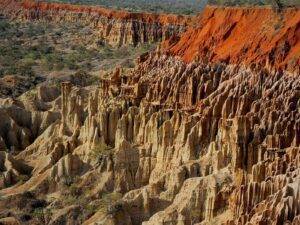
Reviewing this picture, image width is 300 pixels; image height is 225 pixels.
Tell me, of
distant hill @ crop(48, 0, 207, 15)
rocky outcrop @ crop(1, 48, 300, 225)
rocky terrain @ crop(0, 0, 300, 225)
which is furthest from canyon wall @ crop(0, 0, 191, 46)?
rocky outcrop @ crop(1, 48, 300, 225)

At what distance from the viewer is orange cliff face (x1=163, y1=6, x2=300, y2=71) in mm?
31609

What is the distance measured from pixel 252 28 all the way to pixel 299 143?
426 inches

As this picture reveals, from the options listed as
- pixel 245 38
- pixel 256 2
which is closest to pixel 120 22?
pixel 256 2

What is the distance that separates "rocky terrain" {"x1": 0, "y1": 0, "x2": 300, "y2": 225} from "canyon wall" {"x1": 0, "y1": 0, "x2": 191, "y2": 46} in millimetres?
29795

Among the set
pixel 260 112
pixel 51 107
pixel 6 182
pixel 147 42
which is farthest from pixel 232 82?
pixel 147 42

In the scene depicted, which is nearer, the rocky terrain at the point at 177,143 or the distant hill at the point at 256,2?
the rocky terrain at the point at 177,143

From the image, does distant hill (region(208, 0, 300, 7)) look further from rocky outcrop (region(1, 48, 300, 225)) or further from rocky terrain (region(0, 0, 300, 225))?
rocky outcrop (region(1, 48, 300, 225))

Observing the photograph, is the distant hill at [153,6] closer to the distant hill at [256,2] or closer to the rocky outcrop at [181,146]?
the distant hill at [256,2]

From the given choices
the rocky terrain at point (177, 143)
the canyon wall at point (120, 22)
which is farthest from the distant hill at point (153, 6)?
the rocky terrain at point (177, 143)

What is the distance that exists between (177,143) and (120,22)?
5190 centimetres

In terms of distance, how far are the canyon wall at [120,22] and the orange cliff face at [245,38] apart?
91.6 ft

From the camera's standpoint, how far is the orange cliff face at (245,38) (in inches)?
1244

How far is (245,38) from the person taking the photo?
115ft

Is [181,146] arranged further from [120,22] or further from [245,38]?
[120,22]
